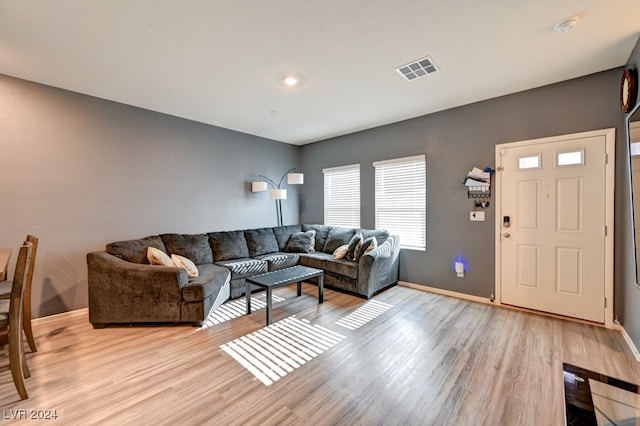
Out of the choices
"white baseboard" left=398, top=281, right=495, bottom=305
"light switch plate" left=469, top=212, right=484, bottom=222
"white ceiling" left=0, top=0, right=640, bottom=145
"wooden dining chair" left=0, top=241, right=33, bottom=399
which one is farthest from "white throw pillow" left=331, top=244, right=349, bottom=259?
"wooden dining chair" left=0, top=241, right=33, bottom=399

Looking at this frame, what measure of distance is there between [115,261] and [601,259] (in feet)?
17.1

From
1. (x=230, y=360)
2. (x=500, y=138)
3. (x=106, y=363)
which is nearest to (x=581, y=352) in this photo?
(x=500, y=138)

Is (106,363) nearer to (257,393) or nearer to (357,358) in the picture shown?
(257,393)

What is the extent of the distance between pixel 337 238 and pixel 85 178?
12.1 ft

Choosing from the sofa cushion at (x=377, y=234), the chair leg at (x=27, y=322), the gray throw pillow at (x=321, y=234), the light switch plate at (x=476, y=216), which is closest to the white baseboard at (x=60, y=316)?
the chair leg at (x=27, y=322)

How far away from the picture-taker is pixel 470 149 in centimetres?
374

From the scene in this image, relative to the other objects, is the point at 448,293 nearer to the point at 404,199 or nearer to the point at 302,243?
the point at 404,199

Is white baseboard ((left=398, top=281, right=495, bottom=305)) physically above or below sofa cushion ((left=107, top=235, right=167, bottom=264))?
below

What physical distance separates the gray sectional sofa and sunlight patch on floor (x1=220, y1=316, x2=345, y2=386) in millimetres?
718

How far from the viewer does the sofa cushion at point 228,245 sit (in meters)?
4.28

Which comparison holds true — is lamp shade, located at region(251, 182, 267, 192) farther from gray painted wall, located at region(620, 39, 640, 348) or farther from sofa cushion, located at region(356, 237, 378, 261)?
gray painted wall, located at region(620, 39, 640, 348)

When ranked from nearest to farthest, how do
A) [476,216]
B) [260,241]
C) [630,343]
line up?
[630,343] → [476,216] → [260,241]

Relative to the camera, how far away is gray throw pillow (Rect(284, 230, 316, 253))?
5.02 meters

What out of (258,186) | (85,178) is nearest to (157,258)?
(85,178)
